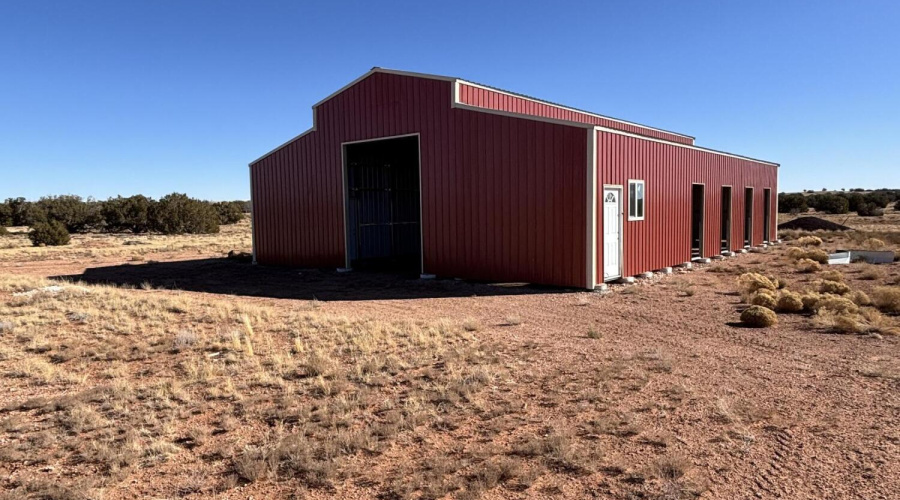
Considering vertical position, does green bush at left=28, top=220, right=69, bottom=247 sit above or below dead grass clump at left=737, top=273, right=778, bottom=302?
above

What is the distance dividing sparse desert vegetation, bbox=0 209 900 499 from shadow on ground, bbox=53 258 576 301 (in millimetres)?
2049

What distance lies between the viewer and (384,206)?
2312cm

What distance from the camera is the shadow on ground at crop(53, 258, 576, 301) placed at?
46.9 ft

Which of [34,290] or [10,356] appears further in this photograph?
[34,290]

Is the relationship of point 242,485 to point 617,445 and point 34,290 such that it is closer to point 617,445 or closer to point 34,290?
point 617,445

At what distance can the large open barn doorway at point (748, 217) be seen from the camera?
83.0 feet

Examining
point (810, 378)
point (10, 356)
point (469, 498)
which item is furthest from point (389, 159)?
point (469, 498)

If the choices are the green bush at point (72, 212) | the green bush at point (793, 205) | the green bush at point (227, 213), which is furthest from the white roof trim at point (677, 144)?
the green bush at point (227, 213)

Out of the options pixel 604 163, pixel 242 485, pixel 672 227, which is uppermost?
pixel 604 163

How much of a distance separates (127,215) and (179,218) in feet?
15.7

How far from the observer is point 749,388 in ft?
20.5

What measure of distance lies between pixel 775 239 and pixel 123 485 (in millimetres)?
31436

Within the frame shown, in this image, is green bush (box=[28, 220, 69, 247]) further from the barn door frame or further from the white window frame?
the white window frame

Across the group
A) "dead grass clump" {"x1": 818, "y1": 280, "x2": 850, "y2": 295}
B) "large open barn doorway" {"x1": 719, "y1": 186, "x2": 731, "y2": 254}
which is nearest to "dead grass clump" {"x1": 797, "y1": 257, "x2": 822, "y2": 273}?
"large open barn doorway" {"x1": 719, "y1": 186, "x2": 731, "y2": 254}
